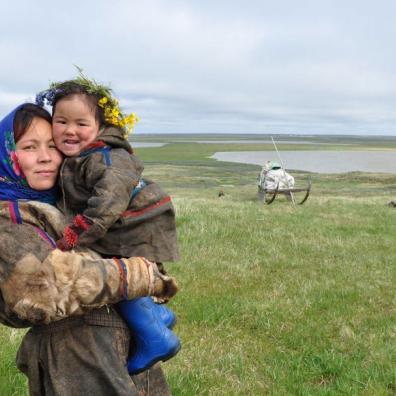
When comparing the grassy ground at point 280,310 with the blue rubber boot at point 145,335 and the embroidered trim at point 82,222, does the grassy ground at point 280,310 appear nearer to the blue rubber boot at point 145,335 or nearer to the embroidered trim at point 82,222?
the blue rubber boot at point 145,335

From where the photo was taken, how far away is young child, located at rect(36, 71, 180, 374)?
106 inches

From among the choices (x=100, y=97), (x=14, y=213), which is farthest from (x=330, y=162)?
(x=14, y=213)

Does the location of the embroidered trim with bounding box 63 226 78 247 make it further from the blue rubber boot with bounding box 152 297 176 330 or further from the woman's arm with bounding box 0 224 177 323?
the blue rubber boot with bounding box 152 297 176 330

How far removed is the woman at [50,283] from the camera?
7.66 feet

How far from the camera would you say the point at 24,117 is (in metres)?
2.73

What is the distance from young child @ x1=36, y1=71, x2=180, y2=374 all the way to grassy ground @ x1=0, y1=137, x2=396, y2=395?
2.38 metres

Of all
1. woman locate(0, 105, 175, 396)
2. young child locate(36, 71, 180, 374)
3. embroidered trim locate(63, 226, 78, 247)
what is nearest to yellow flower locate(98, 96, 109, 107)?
young child locate(36, 71, 180, 374)

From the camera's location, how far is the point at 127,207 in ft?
9.39

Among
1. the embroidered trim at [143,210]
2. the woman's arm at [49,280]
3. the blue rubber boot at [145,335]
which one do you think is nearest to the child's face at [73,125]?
the embroidered trim at [143,210]

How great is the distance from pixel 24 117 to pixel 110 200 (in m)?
0.65

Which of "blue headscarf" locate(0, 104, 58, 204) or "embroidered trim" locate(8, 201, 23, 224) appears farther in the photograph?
"blue headscarf" locate(0, 104, 58, 204)

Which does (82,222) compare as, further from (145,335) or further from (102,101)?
(102,101)

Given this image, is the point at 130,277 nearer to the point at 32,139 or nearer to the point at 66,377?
the point at 66,377

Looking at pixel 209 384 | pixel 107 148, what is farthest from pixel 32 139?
pixel 209 384
